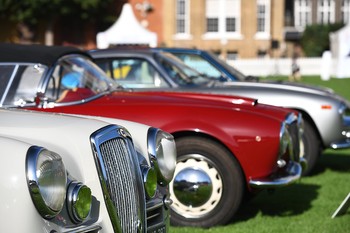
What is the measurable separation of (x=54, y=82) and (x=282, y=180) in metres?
2.17

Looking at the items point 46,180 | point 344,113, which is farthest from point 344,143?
point 46,180

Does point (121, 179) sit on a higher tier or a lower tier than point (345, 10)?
lower

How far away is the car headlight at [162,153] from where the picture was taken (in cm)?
513

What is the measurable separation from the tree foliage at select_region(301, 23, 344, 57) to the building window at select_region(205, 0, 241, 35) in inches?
237

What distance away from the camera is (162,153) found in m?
5.21

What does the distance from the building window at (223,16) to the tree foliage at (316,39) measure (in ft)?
19.7

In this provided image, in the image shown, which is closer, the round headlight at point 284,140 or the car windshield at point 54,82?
the car windshield at point 54,82

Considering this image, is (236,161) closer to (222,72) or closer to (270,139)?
(270,139)

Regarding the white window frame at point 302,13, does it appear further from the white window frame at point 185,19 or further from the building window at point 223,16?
the white window frame at point 185,19

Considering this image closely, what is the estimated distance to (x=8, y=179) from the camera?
12.3ft

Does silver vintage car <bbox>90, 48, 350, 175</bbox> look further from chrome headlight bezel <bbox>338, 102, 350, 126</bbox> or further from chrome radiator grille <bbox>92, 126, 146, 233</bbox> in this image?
chrome radiator grille <bbox>92, 126, 146, 233</bbox>

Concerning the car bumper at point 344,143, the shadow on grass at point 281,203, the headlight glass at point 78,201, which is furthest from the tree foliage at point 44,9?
the headlight glass at point 78,201

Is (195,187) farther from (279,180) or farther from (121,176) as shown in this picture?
(121,176)

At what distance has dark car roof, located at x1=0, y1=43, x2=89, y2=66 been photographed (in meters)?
7.45
